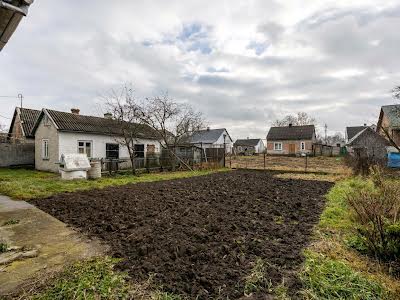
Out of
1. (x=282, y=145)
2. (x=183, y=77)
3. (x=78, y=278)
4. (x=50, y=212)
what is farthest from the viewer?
(x=282, y=145)

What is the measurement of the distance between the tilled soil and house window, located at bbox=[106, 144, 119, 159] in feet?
31.0

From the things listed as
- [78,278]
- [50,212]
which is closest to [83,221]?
[50,212]

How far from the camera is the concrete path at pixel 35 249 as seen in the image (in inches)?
102

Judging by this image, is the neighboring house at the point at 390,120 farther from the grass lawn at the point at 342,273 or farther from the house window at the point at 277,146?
the grass lawn at the point at 342,273

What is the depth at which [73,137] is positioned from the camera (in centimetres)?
1461

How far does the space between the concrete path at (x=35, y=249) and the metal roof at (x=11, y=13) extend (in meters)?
2.73

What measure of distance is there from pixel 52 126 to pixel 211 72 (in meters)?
10.6

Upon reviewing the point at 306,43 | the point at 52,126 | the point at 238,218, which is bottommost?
the point at 238,218

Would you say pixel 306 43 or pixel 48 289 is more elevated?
pixel 306 43

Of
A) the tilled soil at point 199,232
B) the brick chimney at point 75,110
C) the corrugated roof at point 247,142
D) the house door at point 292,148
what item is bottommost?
the tilled soil at point 199,232

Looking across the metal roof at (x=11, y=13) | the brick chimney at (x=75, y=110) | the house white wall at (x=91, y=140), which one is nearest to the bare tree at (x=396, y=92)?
the house white wall at (x=91, y=140)

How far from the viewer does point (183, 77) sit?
600 inches

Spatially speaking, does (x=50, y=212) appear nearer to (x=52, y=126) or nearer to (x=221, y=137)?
(x=52, y=126)

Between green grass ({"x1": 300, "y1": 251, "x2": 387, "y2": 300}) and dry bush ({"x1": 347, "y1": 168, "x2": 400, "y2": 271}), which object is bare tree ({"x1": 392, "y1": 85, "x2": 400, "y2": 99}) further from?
green grass ({"x1": 300, "y1": 251, "x2": 387, "y2": 300})
